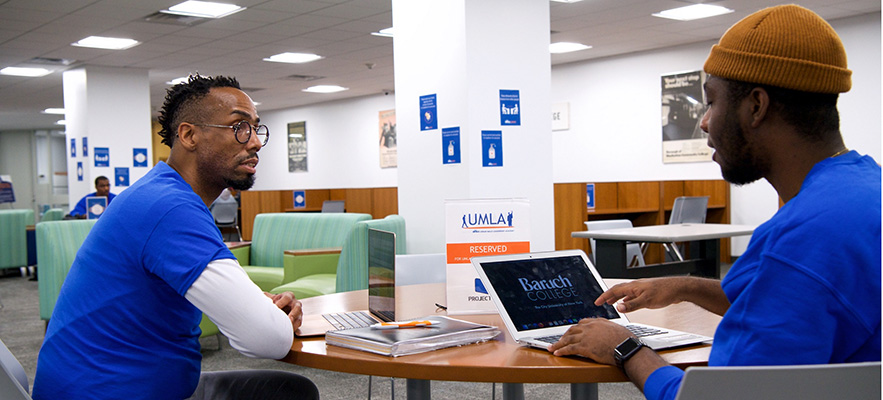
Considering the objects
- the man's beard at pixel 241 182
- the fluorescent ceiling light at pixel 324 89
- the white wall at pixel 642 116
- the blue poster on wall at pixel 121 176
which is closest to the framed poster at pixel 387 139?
the white wall at pixel 642 116

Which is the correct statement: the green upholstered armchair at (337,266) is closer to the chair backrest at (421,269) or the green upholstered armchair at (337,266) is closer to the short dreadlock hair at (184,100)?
the chair backrest at (421,269)

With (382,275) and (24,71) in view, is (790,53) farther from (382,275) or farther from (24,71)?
(24,71)

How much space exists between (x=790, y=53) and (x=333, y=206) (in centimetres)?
1009

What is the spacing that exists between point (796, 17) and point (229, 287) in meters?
1.09

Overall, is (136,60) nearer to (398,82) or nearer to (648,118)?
(398,82)

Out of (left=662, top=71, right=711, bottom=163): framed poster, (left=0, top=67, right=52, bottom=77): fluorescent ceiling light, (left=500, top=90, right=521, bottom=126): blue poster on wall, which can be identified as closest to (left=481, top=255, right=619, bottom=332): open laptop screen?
(left=500, top=90, right=521, bottom=126): blue poster on wall

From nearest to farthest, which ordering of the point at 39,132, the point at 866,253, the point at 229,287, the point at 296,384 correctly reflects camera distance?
1. the point at 866,253
2. the point at 229,287
3. the point at 296,384
4. the point at 39,132

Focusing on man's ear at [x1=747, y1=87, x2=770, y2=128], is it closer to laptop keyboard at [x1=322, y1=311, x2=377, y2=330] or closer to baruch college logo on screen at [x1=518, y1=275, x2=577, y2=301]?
baruch college logo on screen at [x1=518, y1=275, x2=577, y2=301]

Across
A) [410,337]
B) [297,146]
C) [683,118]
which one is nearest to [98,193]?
[297,146]

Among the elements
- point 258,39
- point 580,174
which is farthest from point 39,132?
point 580,174

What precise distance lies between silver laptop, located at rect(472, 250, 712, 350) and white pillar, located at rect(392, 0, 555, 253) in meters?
3.30

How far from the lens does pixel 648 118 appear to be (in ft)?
34.0

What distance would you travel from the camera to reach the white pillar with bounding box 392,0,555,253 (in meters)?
4.96

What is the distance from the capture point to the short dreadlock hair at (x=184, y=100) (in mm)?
1729
